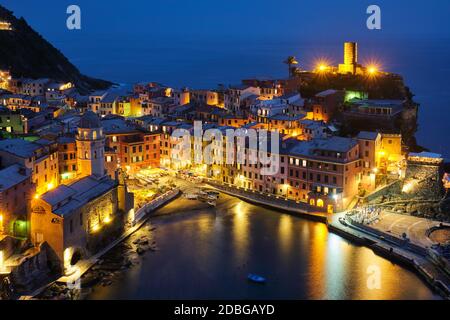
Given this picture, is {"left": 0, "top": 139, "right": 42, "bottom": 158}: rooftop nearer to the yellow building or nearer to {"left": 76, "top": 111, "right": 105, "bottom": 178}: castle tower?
the yellow building

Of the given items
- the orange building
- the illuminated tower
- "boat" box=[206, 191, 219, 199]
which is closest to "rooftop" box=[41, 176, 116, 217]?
"boat" box=[206, 191, 219, 199]

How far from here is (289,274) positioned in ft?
73.5

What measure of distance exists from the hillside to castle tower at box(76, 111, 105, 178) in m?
33.5

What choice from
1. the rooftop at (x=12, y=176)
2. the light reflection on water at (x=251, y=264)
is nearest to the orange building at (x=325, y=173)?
the light reflection on water at (x=251, y=264)

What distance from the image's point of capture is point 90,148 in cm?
2784

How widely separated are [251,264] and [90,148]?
9547 millimetres

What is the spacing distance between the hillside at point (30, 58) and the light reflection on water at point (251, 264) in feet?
125

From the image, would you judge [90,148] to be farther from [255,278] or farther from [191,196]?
[255,278]

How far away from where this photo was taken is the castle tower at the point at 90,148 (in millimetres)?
27922

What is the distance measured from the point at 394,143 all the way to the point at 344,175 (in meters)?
4.82

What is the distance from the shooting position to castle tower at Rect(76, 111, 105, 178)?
27.9m

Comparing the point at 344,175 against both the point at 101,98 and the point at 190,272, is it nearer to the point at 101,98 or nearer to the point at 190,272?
the point at 190,272

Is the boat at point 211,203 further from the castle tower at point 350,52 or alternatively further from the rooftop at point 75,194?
the castle tower at point 350,52

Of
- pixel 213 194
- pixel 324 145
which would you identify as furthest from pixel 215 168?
pixel 324 145
